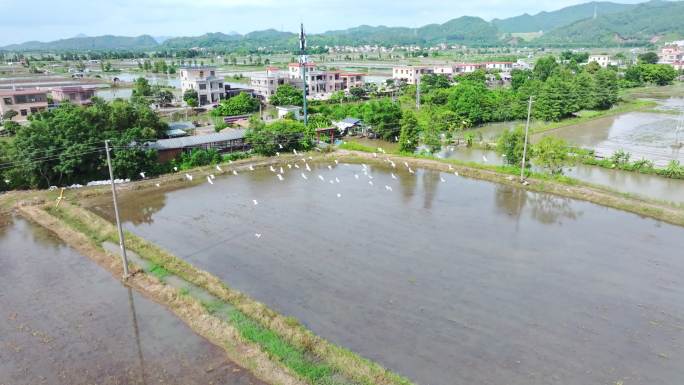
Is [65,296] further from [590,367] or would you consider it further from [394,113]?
[394,113]

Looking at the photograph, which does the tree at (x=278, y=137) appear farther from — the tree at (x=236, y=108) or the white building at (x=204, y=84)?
the white building at (x=204, y=84)

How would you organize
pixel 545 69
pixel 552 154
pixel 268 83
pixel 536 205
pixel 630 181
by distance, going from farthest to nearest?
pixel 545 69, pixel 268 83, pixel 630 181, pixel 552 154, pixel 536 205

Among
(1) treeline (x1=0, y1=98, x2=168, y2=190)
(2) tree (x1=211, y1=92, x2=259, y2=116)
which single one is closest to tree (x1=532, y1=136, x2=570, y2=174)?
(1) treeline (x1=0, y1=98, x2=168, y2=190)

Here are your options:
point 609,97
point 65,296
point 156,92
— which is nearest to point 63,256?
point 65,296

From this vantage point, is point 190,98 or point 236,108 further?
point 190,98

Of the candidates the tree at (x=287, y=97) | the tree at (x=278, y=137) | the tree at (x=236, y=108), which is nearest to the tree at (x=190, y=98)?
the tree at (x=236, y=108)

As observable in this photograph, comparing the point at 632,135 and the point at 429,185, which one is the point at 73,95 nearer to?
the point at 429,185

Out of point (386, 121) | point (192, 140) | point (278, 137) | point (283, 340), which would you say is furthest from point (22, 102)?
point (283, 340)
